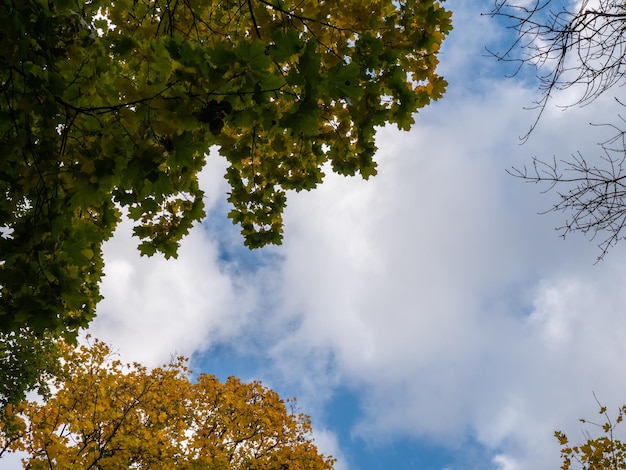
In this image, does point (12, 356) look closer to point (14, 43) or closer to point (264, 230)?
point (264, 230)

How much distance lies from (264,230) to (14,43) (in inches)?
142

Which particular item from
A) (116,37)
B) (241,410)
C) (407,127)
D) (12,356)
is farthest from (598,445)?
(12,356)

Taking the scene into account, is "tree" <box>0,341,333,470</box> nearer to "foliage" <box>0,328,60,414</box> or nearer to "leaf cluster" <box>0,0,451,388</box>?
"foliage" <box>0,328,60,414</box>

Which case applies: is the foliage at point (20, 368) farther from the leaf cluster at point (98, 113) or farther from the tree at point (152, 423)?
the leaf cluster at point (98, 113)

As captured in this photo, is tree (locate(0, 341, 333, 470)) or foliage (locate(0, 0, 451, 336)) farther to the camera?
tree (locate(0, 341, 333, 470))

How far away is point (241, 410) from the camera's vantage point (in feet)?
46.7

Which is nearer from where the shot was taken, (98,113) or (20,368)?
(98,113)

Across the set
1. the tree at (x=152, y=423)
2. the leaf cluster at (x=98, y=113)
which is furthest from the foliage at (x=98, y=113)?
the tree at (x=152, y=423)

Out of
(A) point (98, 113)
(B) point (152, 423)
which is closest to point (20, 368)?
(B) point (152, 423)

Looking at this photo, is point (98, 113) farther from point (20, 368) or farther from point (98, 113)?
point (20, 368)

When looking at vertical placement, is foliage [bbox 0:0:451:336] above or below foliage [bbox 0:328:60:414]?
below

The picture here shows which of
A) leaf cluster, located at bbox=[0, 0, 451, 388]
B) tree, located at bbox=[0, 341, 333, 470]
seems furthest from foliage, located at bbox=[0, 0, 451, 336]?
tree, located at bbox=[0, 341, 333, 470]

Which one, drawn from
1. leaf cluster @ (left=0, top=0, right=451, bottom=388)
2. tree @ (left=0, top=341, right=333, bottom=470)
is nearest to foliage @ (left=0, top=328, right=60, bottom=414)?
tree @ (left=0, top=341, right=333, bottom=470)

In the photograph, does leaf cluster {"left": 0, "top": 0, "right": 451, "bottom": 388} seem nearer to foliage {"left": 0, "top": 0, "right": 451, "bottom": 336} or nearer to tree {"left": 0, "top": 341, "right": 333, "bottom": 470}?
foliage {"left": 0, "top": 0, "right": 451, "bottom": 336}
